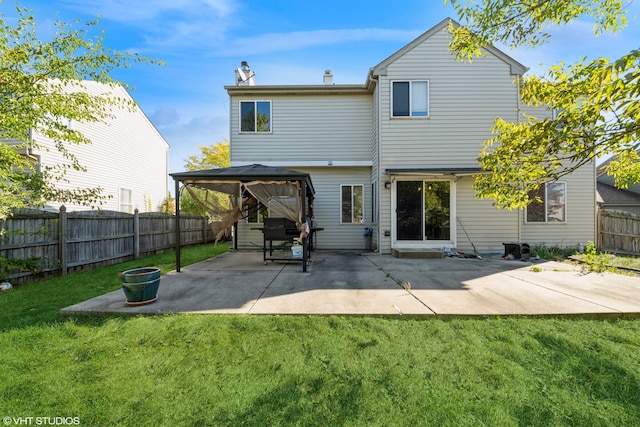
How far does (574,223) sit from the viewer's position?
9.03 metres

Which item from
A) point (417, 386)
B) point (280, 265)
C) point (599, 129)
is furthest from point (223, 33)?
point (417, 386)

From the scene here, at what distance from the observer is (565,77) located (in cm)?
267

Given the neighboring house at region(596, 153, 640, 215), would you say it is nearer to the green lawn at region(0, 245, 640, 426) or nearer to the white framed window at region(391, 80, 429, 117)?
the white framed window at region(391, 80, 429, 117)

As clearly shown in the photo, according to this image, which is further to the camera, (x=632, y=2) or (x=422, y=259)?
(x=422, y=259)

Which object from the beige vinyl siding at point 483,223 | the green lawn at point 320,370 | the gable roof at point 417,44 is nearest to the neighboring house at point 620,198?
the beige vinyl siding at point 483,223

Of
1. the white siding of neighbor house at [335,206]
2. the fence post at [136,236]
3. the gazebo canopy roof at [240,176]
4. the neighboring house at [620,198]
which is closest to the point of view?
the gazebo canopy roof at [240,176]

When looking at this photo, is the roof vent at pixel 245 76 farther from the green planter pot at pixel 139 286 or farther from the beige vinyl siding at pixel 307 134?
the green planter pot at pixel 139 286

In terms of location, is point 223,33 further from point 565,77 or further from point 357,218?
point 565,77

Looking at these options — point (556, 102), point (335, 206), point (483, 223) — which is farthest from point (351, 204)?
point (556, 102)

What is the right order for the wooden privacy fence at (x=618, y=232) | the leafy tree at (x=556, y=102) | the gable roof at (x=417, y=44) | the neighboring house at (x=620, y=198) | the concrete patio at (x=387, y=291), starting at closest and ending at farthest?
the leafy tree at (x=556, y=102) → the concrete patio at (x=387, y=291) → the wooden privacy fence at (x=618, y=232) → the gable roof at (x=417, y=44) → the neighboring house at (x=620, y=198)

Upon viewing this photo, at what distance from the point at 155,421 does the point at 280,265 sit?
5.26 m

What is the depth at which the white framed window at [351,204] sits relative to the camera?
10312 mm

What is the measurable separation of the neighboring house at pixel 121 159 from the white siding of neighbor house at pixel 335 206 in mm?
7050

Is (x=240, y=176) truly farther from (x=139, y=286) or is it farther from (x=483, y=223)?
(x=483, y=223)
